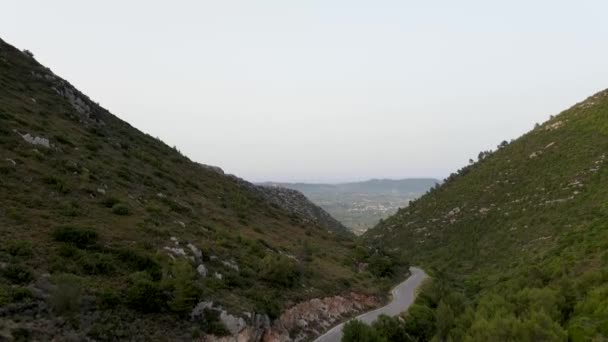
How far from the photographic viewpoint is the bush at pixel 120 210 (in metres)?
28.3

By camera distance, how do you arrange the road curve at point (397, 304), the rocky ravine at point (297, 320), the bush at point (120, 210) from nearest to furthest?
the rocky ravine at point (297, 320), the road curve at point (397, 304), the bush at point (120, 210)

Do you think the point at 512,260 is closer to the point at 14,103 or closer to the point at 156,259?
the point at 156,259

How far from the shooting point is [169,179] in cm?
4731

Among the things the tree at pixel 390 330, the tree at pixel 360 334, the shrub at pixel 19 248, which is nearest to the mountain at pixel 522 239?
the tree at pixel 390 330

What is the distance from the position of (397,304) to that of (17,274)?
28.3m

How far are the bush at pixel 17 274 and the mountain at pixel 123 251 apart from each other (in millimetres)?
50

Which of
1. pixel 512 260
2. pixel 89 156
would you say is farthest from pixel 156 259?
pixel 512 260

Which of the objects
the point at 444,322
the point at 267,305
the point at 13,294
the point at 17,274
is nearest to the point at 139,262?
the point at 17,274

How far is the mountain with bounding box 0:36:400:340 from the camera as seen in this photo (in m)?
16.9

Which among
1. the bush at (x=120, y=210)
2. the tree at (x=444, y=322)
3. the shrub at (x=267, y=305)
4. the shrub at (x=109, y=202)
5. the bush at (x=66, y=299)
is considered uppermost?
the shrub at (x=109, y=202)

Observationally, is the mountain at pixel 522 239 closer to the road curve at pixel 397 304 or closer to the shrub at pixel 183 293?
the road curve at pixel 397 304

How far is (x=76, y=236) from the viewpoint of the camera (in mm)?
21609

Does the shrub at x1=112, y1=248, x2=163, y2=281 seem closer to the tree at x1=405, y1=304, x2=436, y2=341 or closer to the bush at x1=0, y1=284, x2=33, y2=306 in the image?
the bush at x1=0, y1=284, x2=33, y2=306

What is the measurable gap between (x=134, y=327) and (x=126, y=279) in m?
3.69
